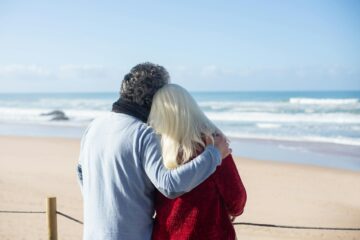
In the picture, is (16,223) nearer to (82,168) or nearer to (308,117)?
(82,168)

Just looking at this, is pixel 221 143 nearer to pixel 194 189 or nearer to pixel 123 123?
pixel 194 189

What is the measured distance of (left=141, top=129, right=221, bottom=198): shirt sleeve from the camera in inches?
71.2

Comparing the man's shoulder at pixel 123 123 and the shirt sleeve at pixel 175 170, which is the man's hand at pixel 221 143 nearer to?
the shirt sleeve at pixel 175 170

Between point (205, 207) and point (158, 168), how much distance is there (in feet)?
0.88

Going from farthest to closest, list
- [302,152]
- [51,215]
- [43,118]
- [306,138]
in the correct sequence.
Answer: [43,118] → [306,138] → [302,152] → [51,215]

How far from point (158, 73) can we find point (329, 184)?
8659 millimetres

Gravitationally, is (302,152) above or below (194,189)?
below

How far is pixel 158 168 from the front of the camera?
1.84 metres

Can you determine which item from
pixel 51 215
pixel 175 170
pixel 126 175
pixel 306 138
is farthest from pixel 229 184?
pixel 306 138

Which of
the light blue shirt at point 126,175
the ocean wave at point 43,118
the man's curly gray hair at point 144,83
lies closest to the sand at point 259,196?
the light blue shirt at point 126,175

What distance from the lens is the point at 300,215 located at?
25.5 feet

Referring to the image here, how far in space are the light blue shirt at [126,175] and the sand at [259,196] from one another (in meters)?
4.52

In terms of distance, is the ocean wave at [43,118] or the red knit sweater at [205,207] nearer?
the red knit sweater at [205,207]

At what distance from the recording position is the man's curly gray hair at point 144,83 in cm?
193
